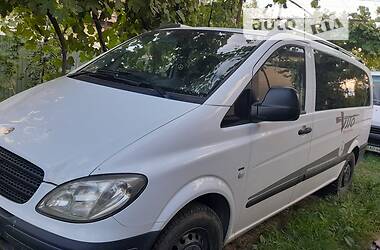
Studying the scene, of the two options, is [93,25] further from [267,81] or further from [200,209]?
[200,209]

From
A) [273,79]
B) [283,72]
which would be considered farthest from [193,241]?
[283,72]

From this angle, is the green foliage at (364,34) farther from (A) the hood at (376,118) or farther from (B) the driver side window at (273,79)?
(B) the driver side window at (273,79)

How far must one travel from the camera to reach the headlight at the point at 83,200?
2.21m

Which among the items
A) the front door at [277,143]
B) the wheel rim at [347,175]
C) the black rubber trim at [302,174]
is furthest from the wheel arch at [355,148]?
the front door at [277,143]

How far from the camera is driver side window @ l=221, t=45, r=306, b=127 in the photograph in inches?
117

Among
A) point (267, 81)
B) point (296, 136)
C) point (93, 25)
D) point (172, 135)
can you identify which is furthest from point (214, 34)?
point (93, 25)

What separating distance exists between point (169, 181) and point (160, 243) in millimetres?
360

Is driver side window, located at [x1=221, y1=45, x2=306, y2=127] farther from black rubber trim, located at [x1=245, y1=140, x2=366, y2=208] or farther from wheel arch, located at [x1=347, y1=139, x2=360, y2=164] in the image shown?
wheel arch, located at [x1=347, y1=139, x2=360, y2=164]

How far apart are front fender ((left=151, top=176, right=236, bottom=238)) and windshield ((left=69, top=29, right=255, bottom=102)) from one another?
0.58 metres

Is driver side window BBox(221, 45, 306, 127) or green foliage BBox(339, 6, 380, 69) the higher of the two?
driver side window BBox(221, 45, 306, 127)

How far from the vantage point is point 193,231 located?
2.72 m

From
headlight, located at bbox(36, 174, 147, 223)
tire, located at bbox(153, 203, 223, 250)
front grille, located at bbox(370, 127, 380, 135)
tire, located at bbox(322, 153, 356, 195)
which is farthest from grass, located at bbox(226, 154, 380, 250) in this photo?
front grille, located at bbox(370, 127, 380, 135)

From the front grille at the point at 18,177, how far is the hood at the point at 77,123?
4cm

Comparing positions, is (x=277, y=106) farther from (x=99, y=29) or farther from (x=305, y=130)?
(x=99, y=29)
